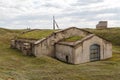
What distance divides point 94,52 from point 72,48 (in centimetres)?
486

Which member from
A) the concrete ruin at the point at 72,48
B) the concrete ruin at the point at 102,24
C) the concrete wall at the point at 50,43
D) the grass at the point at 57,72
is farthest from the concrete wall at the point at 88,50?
the concrete ruin at the point at 102,24

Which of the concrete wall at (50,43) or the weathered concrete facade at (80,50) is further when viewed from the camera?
the concrete wall at (50,43)

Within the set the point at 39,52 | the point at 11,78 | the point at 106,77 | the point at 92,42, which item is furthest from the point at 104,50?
the point at 11,78

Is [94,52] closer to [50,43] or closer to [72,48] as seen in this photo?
[72,48]

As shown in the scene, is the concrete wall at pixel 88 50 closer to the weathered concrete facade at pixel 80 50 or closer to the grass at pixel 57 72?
the weathered concrete facade at pixel 80 50

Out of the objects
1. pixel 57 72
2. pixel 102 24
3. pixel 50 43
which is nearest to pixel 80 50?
pixel 50 43

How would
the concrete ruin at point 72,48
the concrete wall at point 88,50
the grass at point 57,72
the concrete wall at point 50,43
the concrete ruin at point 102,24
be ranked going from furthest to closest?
the concrete ruin at point 102,24 → the concrete wall at point 50,43 → the concrete ruin at point 72,48 → the concrete wall at point 88,50 → the grass at point 57,72

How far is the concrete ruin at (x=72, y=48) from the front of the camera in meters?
36.7

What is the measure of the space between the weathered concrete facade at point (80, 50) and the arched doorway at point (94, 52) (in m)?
0.45

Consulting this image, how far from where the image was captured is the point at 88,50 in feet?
125

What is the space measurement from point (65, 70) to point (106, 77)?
564 cm

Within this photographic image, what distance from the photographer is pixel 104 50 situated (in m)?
40.7

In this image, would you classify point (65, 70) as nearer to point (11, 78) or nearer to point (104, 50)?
point (11, 78)

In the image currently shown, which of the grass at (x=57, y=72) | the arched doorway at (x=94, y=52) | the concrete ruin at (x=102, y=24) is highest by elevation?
the concrete ruin at (x=102, y=24)
